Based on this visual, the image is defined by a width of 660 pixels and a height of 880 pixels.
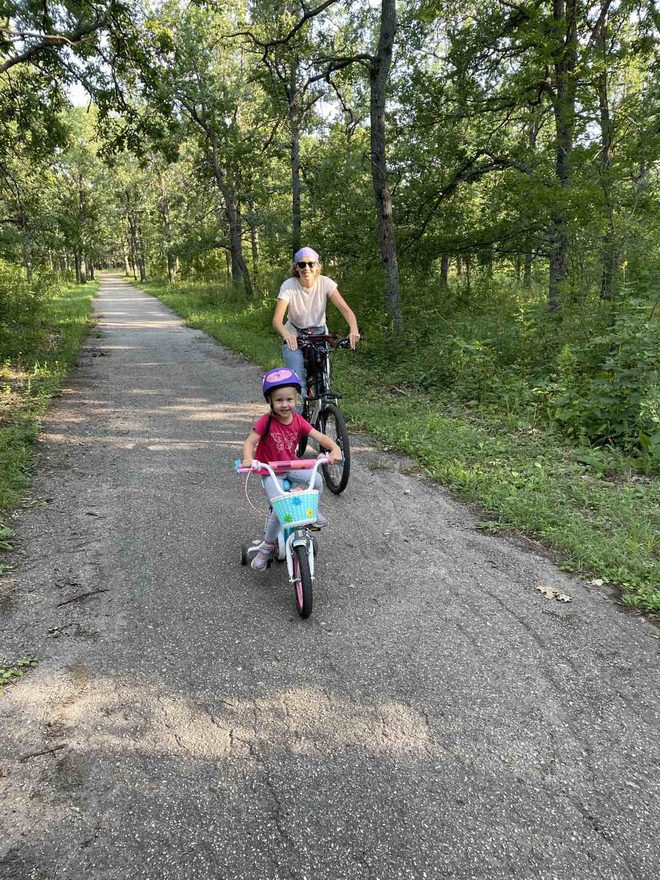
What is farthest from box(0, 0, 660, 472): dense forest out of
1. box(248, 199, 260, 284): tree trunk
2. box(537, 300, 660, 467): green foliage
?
box(248, 199, 260, 284): tree trunk

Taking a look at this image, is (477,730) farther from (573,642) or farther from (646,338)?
(646,338)

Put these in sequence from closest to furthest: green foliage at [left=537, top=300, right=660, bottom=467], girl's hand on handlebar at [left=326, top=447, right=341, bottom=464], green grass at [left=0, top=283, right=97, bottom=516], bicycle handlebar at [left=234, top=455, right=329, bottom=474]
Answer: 1. bicycle handlebar at [left=234, top=455, right=329, bottom=474]
2. girl's hand on handlebar at [left=326, top=447, right=341, bottom=464]
3. green grass at [left=0, top=283, right=97, bottom=516]
4. green foliage at [left=537, top=300, right=660, bottom=467]

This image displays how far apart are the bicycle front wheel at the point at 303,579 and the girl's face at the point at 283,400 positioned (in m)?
0.93

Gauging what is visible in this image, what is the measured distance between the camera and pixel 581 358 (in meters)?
7.06

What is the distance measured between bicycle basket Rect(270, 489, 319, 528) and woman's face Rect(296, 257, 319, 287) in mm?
2824

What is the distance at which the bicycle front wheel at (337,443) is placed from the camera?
4836 mm

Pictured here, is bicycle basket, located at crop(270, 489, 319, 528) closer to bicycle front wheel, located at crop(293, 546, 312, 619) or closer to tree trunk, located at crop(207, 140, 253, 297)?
bicycle front wheel, located at crop(293, 546, 312, 619)

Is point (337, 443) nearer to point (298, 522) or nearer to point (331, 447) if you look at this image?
point (331, 447)

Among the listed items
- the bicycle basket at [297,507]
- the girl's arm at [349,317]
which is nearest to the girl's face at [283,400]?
the bicycle basket at [297,507]

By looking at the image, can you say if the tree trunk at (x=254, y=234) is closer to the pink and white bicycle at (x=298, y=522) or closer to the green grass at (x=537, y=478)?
the green grass at (x=537, y=478)

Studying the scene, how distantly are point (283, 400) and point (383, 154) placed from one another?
324 inches

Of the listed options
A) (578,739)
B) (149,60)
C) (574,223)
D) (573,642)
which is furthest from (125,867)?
(149,60)

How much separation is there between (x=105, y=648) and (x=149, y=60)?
36.4 ft

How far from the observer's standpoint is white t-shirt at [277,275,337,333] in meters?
5.20
